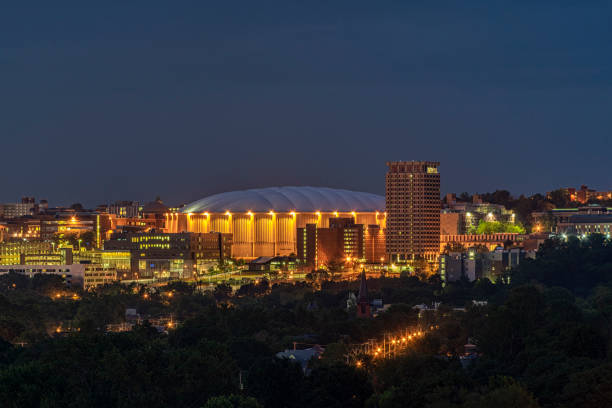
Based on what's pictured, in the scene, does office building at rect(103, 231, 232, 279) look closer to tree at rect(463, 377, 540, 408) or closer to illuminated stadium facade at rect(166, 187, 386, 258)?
illuminated stadium facade at rect(166, 187, 386, 258)

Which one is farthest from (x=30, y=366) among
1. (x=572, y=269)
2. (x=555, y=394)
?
(x=572, y=269)

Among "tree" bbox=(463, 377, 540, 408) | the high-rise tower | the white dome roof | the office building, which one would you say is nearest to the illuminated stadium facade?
the white dome roof

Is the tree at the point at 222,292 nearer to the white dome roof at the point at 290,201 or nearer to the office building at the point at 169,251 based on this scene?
the office building at the point at 169,251

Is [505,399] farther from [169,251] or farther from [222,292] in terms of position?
[169,251]

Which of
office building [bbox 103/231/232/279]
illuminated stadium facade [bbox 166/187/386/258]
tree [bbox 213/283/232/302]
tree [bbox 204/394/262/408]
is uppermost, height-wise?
illuminated stadium facade [bbox 166/187/386/258]

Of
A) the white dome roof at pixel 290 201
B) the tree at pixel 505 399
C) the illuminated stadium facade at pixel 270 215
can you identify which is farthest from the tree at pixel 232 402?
the white dome roof at pixel 290 201

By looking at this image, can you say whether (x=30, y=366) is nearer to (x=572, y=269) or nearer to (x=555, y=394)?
(x=555, y=394)
